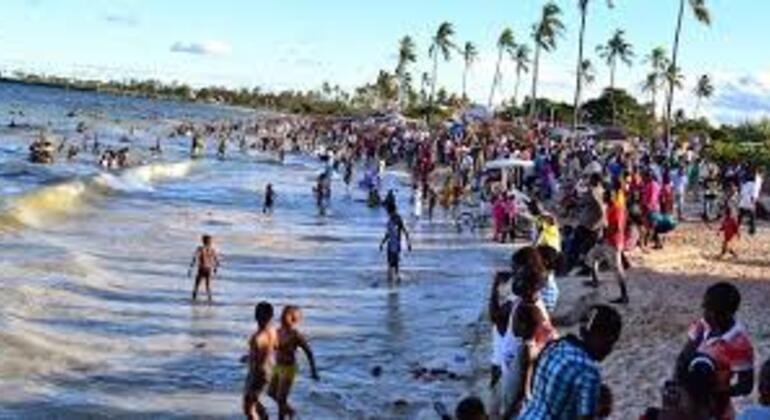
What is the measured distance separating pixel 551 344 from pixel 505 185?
2969 centimetres

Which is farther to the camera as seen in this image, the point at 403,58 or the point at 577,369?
the point at 403,58

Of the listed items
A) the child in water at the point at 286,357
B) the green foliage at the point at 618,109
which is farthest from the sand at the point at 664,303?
the green foliage at the point at 618,109

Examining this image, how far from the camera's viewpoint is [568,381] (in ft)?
22.3

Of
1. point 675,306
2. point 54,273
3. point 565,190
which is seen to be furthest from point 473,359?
point 565,190

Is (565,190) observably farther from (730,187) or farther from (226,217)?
(226,217)

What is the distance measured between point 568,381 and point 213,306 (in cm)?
1540

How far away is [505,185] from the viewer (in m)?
36.4

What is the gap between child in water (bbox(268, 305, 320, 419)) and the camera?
12195 millimetres

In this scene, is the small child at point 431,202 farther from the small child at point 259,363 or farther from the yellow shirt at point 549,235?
the small child at point 259,363

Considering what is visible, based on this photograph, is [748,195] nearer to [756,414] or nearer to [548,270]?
[548,270]

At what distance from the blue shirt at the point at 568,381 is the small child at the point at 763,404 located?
2.58 ft

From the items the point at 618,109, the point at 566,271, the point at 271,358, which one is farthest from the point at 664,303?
the point at 618,109

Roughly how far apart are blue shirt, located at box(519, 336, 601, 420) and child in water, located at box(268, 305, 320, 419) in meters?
5.53

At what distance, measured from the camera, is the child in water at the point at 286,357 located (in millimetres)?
12195
